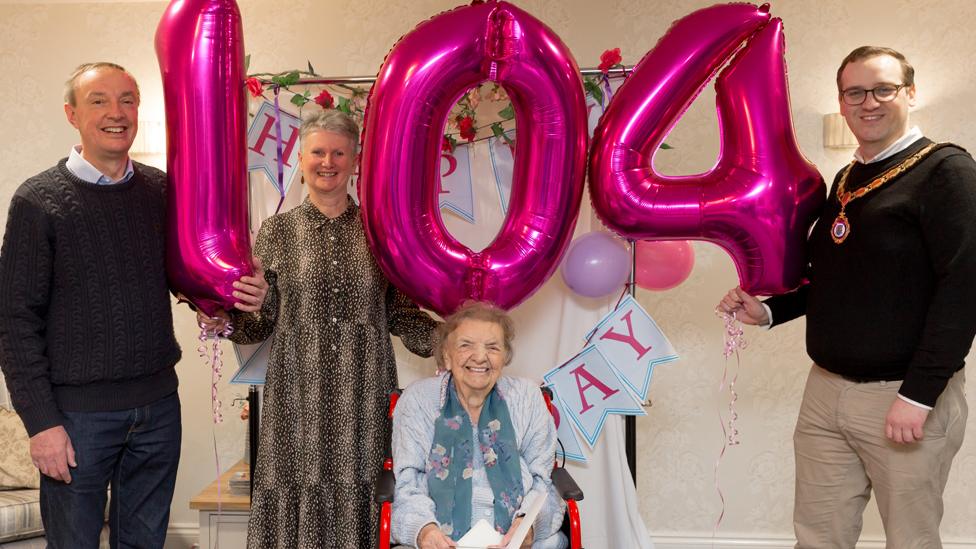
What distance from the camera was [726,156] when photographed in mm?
2467

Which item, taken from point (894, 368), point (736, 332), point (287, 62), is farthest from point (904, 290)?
point (287, 62)

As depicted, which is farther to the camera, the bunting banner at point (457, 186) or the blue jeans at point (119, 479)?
the bunting banner at point (457, 186)

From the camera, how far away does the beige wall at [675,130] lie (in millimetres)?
3730

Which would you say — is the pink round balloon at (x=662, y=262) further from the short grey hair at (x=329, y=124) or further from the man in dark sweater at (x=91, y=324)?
the man in dark sweater at (x=91, y=324)

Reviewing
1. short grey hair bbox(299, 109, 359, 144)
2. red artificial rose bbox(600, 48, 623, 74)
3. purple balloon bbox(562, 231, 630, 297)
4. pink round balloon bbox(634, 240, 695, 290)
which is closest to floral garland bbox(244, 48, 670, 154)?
red artificial rose bbox(600, 48, 623, 74)

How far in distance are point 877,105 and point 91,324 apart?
2.04 metres

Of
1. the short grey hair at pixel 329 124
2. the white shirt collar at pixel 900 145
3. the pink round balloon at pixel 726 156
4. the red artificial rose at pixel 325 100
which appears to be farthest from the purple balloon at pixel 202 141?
the white shirt collar at pixel 900 145

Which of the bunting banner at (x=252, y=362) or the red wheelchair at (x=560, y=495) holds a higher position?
the bunting banner at (x=252, y=362)

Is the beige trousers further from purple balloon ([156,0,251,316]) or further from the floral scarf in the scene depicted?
purple balloon ([156,0,251,316])

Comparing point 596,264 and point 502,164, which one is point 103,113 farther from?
point 596,264

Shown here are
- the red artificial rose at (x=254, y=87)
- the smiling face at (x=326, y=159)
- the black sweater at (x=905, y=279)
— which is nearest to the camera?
the black sweater at (x=905, y=279)

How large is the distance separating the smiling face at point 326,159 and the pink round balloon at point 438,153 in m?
0.11

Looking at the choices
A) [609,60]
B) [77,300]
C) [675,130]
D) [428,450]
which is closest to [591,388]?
[428,450]

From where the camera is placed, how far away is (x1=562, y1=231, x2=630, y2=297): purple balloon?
111 inches
